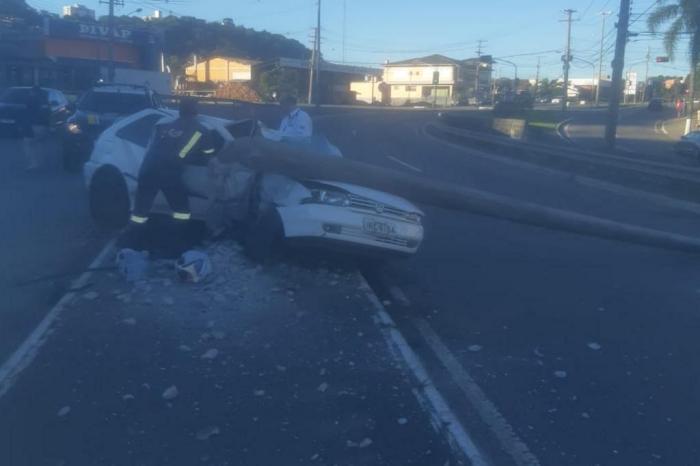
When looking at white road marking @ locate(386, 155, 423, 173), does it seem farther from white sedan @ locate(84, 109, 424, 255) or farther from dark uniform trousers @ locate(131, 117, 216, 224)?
dark uniform trousers @ locate(131, 117, 216, 224)

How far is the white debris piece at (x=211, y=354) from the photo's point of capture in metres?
6.66

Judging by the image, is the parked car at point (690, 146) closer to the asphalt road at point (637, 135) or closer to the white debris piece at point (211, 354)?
the asphalt road at point (637, 135)

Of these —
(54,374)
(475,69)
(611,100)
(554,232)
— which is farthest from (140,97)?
(475,69)

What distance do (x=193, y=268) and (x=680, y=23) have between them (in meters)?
46.4

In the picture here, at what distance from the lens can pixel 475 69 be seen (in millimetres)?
128125

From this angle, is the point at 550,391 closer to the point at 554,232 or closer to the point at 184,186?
the point at 184,186

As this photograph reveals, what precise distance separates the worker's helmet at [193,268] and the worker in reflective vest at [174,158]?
118 cm

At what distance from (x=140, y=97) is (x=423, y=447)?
17096mm

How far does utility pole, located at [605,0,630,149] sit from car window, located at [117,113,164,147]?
32.5 m

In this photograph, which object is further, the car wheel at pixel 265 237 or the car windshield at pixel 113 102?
the car windshield at pixel 113 102

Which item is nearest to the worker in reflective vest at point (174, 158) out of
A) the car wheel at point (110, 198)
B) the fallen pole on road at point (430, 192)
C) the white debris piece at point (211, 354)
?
the fallen pole on road at point (430, 192)

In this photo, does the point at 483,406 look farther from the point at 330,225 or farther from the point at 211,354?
the point at 330,225

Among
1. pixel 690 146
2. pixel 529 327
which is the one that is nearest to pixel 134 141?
pixel 529 327

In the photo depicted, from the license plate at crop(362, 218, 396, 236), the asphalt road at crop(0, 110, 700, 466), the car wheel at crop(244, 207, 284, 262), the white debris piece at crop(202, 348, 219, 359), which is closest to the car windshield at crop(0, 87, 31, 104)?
the asphalt road at crop(0, 110, 700, 466)
